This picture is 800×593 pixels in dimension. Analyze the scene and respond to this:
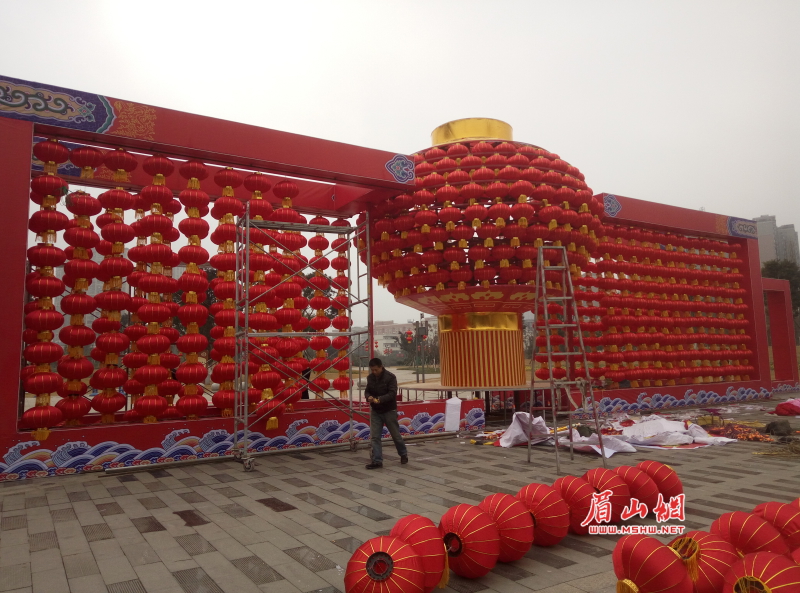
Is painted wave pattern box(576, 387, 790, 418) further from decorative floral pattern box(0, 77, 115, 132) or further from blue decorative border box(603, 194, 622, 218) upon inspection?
decorative floral pattern box(0, 77, 115, 132)

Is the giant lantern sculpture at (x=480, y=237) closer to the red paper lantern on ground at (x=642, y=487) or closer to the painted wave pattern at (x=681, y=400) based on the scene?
the painted wave pattern at (x=681, y=400)

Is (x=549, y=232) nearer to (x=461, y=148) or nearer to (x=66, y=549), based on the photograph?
(x=461, y=148)

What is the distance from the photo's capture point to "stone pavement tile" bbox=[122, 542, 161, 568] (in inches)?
144

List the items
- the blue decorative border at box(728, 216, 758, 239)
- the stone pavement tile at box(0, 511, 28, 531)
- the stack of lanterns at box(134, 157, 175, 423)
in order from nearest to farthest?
the stone pavement tile at box(0, 511, 28, 531) → the stack of lanterns at box(134, 157, 175, 423) → the blue decorative border at box(728, 216, 758, 239)

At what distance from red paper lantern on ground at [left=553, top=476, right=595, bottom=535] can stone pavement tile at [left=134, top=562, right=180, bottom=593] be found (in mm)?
2665

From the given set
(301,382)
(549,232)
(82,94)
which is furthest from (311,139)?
(549,232)

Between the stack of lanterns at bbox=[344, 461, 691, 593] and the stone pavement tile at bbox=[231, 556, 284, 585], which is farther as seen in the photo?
the stone pavement tile at bbox=[231, 556, 284, 585]

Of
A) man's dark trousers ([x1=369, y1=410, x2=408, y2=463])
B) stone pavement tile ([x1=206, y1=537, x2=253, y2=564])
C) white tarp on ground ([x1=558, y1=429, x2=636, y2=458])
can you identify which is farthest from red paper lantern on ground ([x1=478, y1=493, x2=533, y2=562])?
white tarp on ground ([x1=558, y1=429, x2=636, y2=458])

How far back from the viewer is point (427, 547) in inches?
124

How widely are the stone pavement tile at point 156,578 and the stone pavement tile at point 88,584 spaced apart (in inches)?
8.0

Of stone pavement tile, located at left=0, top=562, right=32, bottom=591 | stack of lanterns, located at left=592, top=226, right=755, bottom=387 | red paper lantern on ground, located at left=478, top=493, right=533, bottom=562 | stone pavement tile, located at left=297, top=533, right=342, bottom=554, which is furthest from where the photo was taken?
stack of lanterns, located at left=592, top=226, right=755, bottom=387

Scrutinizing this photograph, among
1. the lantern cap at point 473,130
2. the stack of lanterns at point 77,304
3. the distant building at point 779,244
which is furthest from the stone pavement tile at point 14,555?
the distant building at point 779,244

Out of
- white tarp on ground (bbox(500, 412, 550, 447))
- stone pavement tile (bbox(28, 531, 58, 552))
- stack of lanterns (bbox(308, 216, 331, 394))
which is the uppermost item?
stack of lanterns (bbox(308, 216, 331, 394))

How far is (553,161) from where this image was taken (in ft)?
34.7
